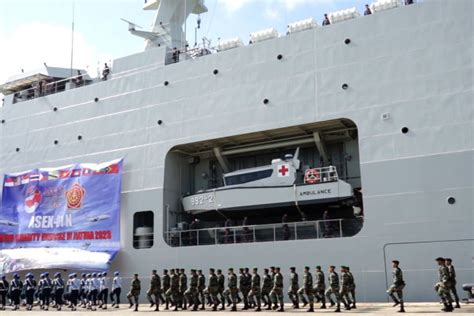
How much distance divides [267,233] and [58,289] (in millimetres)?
6610

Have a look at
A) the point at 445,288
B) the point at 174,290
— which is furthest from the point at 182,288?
the point at 445,288

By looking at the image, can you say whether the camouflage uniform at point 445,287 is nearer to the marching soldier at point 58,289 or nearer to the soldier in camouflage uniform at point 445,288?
the soldier in camouflage uniform at point 445,288

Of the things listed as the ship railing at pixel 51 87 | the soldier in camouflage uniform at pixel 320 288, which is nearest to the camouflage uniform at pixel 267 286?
the soldier in camouflage uniform at pixel 320 288

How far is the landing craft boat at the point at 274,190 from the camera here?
46.3 feet

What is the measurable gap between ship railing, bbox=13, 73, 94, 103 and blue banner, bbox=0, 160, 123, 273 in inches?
139

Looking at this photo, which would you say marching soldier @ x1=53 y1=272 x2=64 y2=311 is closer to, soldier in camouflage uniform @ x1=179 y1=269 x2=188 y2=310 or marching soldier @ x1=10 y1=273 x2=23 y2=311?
marching soldier @ x1=10 y1=273 x2=23 y2=311

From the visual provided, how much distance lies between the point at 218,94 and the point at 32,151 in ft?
26.9

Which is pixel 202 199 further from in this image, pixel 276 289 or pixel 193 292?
pixel 276 289

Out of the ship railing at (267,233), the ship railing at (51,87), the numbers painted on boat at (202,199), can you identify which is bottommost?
the ship railing at (267,233)

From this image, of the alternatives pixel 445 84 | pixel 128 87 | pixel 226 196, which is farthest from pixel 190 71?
pixel 445 84

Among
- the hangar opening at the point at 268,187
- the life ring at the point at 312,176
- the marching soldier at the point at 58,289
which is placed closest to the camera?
the hangar opening at the point at 268,187

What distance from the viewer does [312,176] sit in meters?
14.5

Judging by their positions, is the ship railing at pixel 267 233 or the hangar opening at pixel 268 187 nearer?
the ship railing at pixel 267 233

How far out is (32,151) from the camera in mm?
19797
